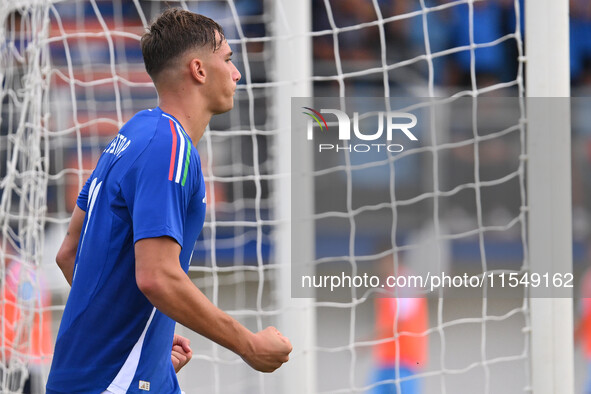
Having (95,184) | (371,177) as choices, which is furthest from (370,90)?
(95,184)

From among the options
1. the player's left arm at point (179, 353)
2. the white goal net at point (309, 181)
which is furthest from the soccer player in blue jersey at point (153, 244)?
the white goal net at point (309, 181)

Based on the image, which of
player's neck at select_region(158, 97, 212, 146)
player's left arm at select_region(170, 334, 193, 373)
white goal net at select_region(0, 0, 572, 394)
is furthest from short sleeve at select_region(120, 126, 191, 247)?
white goal net at select_region(0, 0, 572, 394)

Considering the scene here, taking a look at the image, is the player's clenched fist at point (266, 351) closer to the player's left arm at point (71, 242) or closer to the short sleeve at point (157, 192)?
the short sleeve at point (157, 192)

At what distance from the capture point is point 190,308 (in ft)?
5.18

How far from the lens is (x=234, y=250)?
20.2ft

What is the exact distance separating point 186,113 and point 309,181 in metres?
1.48

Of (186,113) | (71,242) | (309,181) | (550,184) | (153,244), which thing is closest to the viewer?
(153,244)

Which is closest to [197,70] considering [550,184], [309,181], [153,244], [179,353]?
→ [153,244]

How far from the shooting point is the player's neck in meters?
1.84

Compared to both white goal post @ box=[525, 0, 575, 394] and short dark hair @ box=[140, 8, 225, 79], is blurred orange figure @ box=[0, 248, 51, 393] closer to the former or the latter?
short dark hair @ box=[140, 8, 225, 79]

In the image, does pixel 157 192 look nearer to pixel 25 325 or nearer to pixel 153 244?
pixel 153 244

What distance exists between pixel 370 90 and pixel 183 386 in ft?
10.3

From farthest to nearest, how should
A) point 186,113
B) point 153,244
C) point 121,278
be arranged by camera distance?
point 186,113
point 121,278
point 153,244

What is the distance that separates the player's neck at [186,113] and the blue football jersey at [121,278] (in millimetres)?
57
